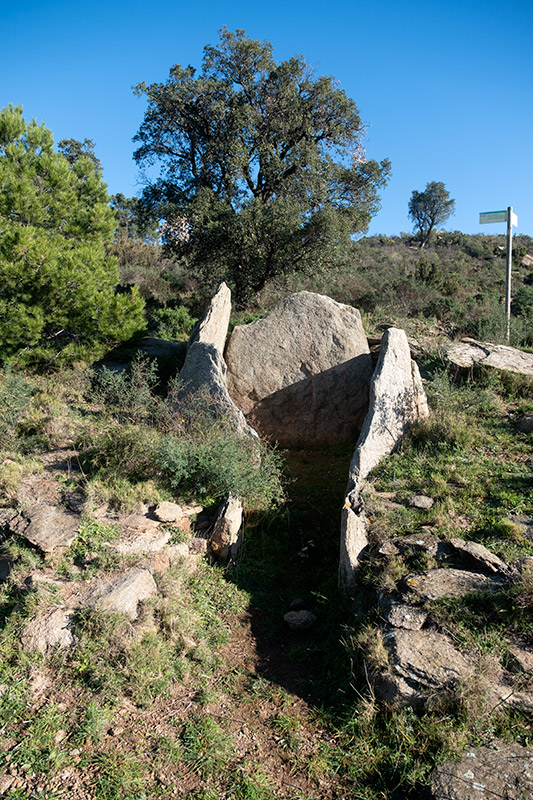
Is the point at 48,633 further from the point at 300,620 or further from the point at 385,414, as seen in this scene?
the point at 385,414

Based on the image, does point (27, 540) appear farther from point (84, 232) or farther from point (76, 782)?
point (84, 232)

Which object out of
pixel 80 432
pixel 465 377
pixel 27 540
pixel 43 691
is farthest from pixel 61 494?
pixel 465 377

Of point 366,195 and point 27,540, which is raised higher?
point 366,195

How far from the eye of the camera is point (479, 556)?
448cm

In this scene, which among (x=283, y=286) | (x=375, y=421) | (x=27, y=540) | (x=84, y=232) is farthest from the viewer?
(x=283, y=286)

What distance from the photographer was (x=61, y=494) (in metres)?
5.34

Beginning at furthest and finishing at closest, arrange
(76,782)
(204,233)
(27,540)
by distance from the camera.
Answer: (204,233) < (27,540) < (76,782)

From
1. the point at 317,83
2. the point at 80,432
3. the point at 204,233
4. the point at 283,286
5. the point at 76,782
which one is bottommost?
the point at 76,782

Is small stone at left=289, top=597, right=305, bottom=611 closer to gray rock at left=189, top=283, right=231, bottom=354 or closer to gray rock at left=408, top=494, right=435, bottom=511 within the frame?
gray rock at left=408, top=494, right=435, bottom=511

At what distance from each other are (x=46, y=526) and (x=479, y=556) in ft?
12.6

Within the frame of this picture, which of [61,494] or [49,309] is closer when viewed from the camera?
[61,494]

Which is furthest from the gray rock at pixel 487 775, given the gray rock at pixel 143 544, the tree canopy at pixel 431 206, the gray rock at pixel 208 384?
the tree canopy at pixel 431 206

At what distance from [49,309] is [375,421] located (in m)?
6.26

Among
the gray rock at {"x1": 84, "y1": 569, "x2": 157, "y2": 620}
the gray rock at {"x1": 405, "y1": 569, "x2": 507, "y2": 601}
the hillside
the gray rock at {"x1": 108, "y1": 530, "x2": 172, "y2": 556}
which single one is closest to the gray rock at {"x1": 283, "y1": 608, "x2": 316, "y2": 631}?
the hillside
